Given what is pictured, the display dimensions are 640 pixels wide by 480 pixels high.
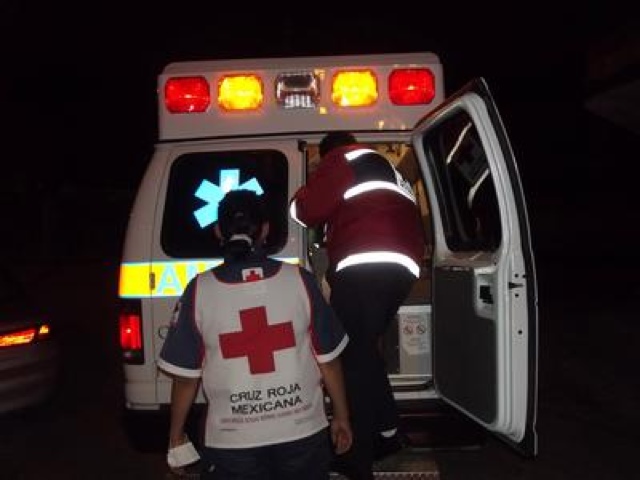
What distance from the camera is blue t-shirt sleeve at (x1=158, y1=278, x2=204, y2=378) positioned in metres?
3.06

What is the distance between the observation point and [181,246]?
4.57m

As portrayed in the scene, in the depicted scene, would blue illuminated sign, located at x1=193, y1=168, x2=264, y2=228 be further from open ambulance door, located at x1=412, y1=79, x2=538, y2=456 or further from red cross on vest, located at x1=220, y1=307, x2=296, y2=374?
red cross on vest, located at x1=220, y1=307, x2=296, y2=374

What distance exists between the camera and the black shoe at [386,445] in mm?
4254

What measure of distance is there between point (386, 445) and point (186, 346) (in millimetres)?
1553

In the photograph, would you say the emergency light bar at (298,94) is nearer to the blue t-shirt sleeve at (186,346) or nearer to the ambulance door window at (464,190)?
the ambulance door window at (464,190)

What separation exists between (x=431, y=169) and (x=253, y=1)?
17.0 m

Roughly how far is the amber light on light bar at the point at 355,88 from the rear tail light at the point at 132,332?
4.98 feet

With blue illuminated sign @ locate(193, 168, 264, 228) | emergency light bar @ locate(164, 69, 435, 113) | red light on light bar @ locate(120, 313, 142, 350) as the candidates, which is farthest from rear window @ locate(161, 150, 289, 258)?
red light on light bar @ locate(120, 313, 142, 350)

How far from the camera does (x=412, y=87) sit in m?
4.73

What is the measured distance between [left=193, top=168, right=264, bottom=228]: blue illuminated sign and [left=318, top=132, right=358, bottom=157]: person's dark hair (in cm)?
45

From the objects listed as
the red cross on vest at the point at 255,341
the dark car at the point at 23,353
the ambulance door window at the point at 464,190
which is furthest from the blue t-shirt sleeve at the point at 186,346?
the dark car at the point at 23,353

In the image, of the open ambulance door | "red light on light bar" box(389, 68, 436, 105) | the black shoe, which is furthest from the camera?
"red light on light bar" box(389, 68, 436, 105)

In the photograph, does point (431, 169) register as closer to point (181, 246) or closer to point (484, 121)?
point (484, 121)

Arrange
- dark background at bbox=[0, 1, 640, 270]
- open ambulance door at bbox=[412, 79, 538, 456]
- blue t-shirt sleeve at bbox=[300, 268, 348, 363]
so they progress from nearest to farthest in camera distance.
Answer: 1. blue t-shirt sleeve at bbox=[300, 268, 348, 363]
2. open ambulance door at bbox=[412, 79, 538, 456]
3. dark background at bbox=[0, 1, 640, 270]
